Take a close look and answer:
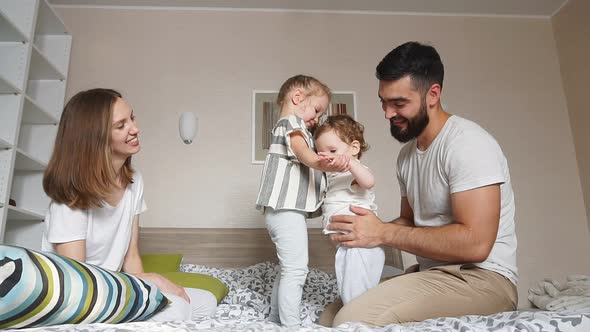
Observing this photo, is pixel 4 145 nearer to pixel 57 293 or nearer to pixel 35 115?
pixel 35 115

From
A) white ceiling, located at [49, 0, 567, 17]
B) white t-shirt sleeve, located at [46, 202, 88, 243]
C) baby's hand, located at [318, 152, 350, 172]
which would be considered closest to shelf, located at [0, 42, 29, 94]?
white ceiling, located at [49, 0, 567, 17]

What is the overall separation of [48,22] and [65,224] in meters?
2.21

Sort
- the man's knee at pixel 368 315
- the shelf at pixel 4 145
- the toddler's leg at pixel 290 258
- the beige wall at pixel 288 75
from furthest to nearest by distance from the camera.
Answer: the beige wall at pixel 288 75 → the shelf at pixel 4 145 → the toddler's leg at pixel 290 258 → the man's knee at pixel 368 315

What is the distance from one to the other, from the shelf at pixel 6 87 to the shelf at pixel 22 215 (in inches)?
25.1

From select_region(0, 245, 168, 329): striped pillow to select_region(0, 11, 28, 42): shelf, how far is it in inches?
80.0

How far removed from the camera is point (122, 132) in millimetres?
1411

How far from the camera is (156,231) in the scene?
2.81 m

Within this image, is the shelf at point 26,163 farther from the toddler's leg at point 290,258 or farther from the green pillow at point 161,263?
the toddler's leg at point 290,258

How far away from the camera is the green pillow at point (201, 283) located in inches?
70.8

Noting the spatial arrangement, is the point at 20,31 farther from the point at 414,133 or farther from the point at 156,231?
the point at 414,133

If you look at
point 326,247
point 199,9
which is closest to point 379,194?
point 326,247

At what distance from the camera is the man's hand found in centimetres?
140

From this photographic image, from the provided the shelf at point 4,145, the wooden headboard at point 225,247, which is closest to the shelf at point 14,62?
the shelf at point 4,145

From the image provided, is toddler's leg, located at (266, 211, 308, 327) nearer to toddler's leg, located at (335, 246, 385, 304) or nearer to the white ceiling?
toddler's leg, located at (335, 246, 385, 304)
